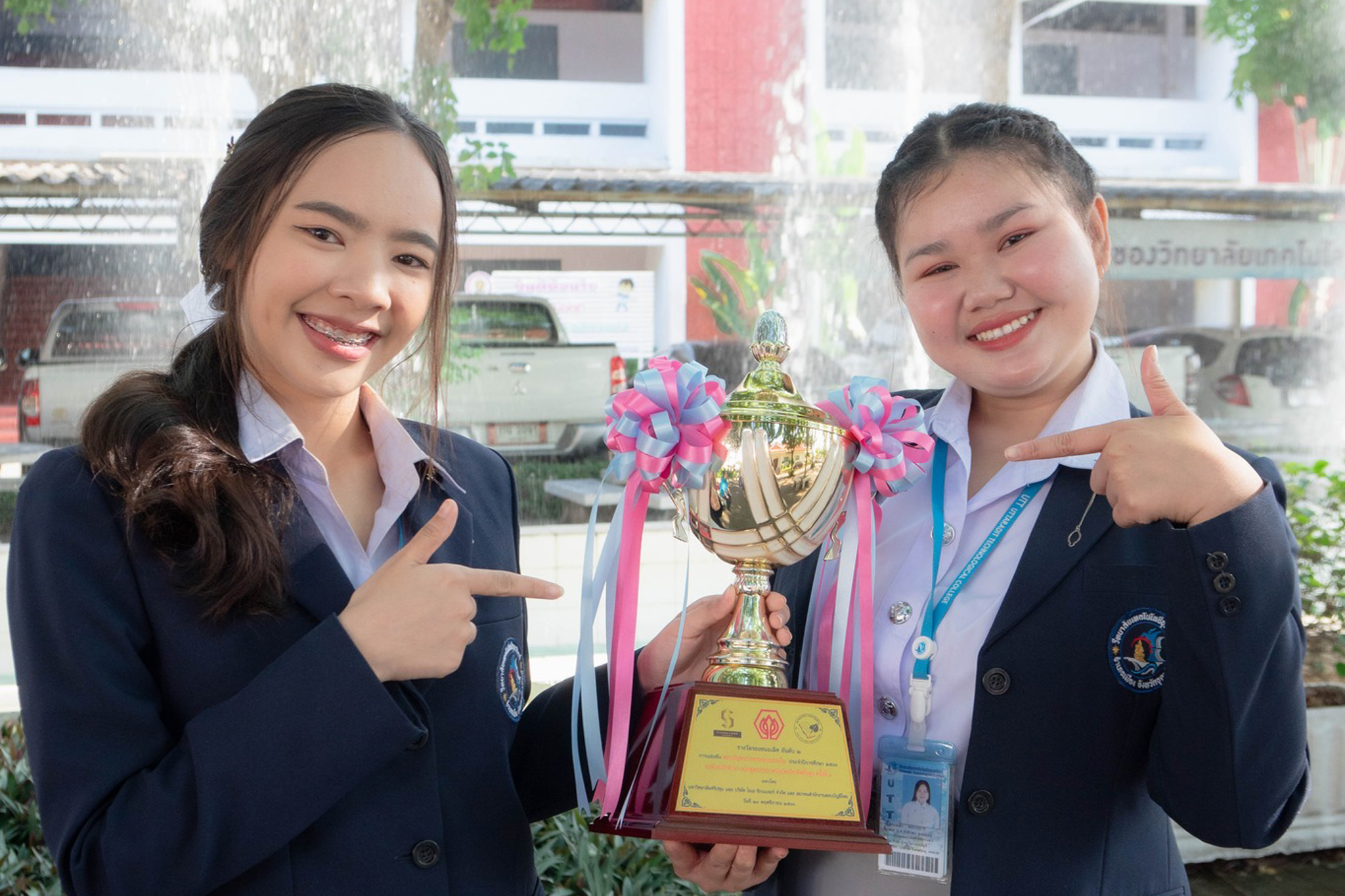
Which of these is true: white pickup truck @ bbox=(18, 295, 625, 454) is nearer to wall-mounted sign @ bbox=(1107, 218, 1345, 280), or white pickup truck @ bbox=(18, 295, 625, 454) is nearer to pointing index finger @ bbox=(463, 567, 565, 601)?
wall-mounted sign @ bbox=(1107, 218, 1345, 280)

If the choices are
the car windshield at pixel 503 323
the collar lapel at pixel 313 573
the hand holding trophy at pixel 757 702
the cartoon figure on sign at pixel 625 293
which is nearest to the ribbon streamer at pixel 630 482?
the hand holding trophy at pixel 757 702

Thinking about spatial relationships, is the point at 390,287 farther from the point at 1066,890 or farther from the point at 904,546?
the point at 1066,890

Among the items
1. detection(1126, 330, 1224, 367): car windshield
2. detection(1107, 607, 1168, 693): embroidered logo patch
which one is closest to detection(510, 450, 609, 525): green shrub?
detection(1126, 330, 1224, 367): car windshield

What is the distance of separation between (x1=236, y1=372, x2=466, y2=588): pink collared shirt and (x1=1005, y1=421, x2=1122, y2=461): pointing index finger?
683 millimetres

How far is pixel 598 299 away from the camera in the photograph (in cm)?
717

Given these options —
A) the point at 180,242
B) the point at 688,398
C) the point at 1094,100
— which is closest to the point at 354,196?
the point at 688,398

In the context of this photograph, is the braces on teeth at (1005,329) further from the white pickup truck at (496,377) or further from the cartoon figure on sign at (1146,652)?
the white pickup truck at (496,377)

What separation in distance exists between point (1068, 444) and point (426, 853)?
0.78m

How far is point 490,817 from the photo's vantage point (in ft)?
4.23

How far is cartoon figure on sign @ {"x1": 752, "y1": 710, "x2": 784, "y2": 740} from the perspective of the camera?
1.21m

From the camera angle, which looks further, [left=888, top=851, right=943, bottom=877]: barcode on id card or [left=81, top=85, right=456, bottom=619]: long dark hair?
[left=888, top=851, right=943, bottom=877]: barcode on id card

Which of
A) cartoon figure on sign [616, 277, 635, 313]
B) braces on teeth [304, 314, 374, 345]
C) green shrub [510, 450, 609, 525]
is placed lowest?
green shrub [510, 450, 609, 525]

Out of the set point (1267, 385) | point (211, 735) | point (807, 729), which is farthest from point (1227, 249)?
point (211, 735)

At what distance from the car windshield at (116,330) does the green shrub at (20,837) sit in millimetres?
2914
